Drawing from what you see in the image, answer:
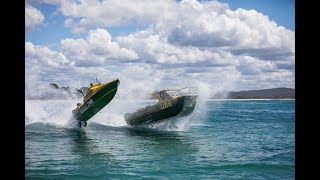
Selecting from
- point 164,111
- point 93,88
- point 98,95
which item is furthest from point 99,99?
point 164,111

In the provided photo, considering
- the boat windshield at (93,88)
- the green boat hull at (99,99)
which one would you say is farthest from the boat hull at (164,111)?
the boat windshield at (93,88)

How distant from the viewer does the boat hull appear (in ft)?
64.3

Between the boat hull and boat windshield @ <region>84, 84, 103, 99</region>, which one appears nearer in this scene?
the boat hull

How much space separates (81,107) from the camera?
2116 centimetres

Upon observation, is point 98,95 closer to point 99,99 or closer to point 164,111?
point 99,99

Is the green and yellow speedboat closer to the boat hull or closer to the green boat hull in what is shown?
the green boat hull

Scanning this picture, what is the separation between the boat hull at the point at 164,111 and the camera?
1961cm

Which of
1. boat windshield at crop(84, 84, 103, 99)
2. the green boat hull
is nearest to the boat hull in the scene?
the green boat hull

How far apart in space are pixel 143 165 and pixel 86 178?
3.17m
